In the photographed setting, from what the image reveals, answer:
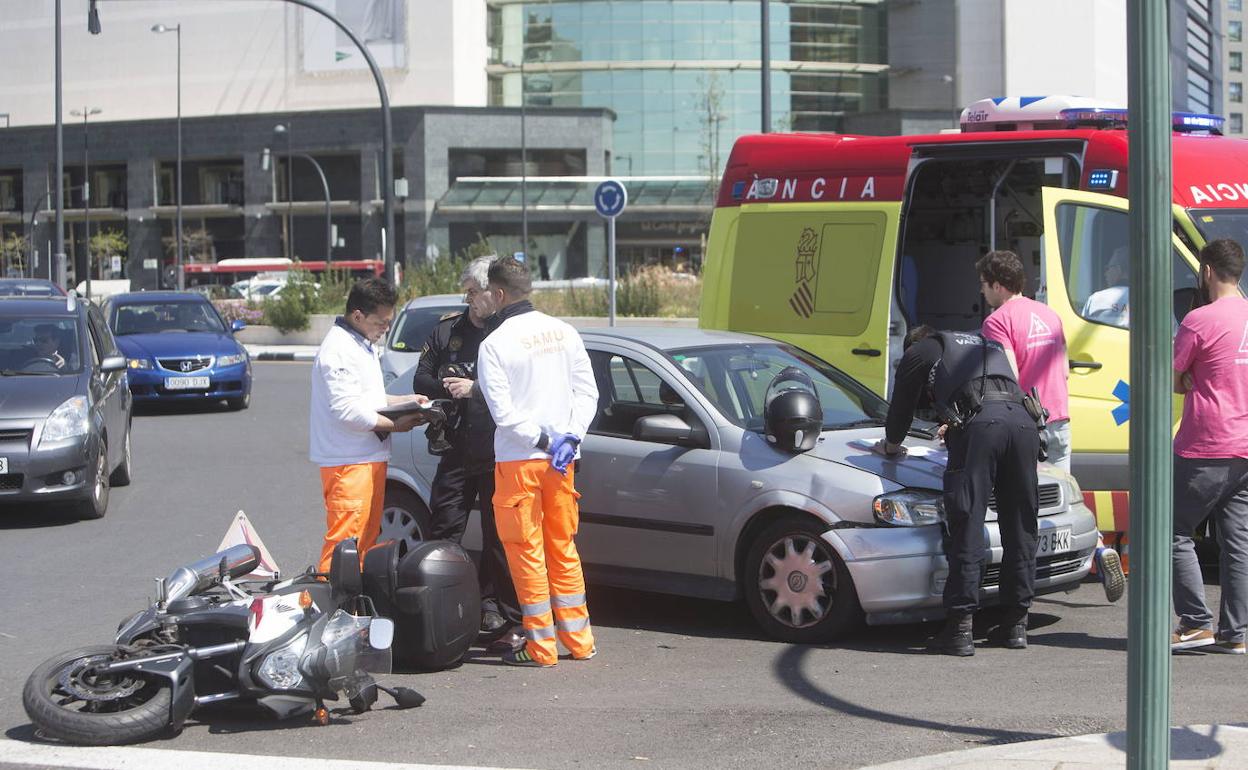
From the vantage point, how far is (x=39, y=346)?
11688mm

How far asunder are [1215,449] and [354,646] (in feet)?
12.2

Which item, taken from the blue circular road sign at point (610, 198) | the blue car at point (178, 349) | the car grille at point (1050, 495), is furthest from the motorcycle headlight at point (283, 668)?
the blue car at point (178, 349)

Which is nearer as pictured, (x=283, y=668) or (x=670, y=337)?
(x=283, y=668)

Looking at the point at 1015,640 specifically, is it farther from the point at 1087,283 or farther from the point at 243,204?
the point at 243,204

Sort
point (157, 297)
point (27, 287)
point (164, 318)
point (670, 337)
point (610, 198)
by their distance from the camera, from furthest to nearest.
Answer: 1. point (157, 297)
2. point (164, 318)
3. point (610, 198)
4. point (27, 287)
5. point (670, 337)

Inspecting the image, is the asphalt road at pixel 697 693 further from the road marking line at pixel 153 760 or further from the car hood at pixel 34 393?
the car hood at pixel 34 393

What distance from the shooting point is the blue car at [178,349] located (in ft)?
64.5

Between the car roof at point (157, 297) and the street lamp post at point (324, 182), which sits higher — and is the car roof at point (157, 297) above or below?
below

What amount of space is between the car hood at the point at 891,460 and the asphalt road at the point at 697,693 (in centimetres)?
78

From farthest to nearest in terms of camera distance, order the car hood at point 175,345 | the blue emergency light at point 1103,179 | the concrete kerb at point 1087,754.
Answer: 1. the car hood at point 175,345
2. the blue emergency light at point 1103,179
3. the concrete kerb at point 1087,754

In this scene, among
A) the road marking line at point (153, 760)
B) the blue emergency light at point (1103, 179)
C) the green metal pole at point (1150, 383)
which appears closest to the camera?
the green metal pole at point (1150, 383)

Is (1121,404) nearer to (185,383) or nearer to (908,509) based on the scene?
(908,509)

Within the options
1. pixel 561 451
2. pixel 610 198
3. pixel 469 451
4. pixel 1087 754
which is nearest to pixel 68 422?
pixel 469 451

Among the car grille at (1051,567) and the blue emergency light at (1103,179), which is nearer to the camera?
the car grille at (1051,567)
